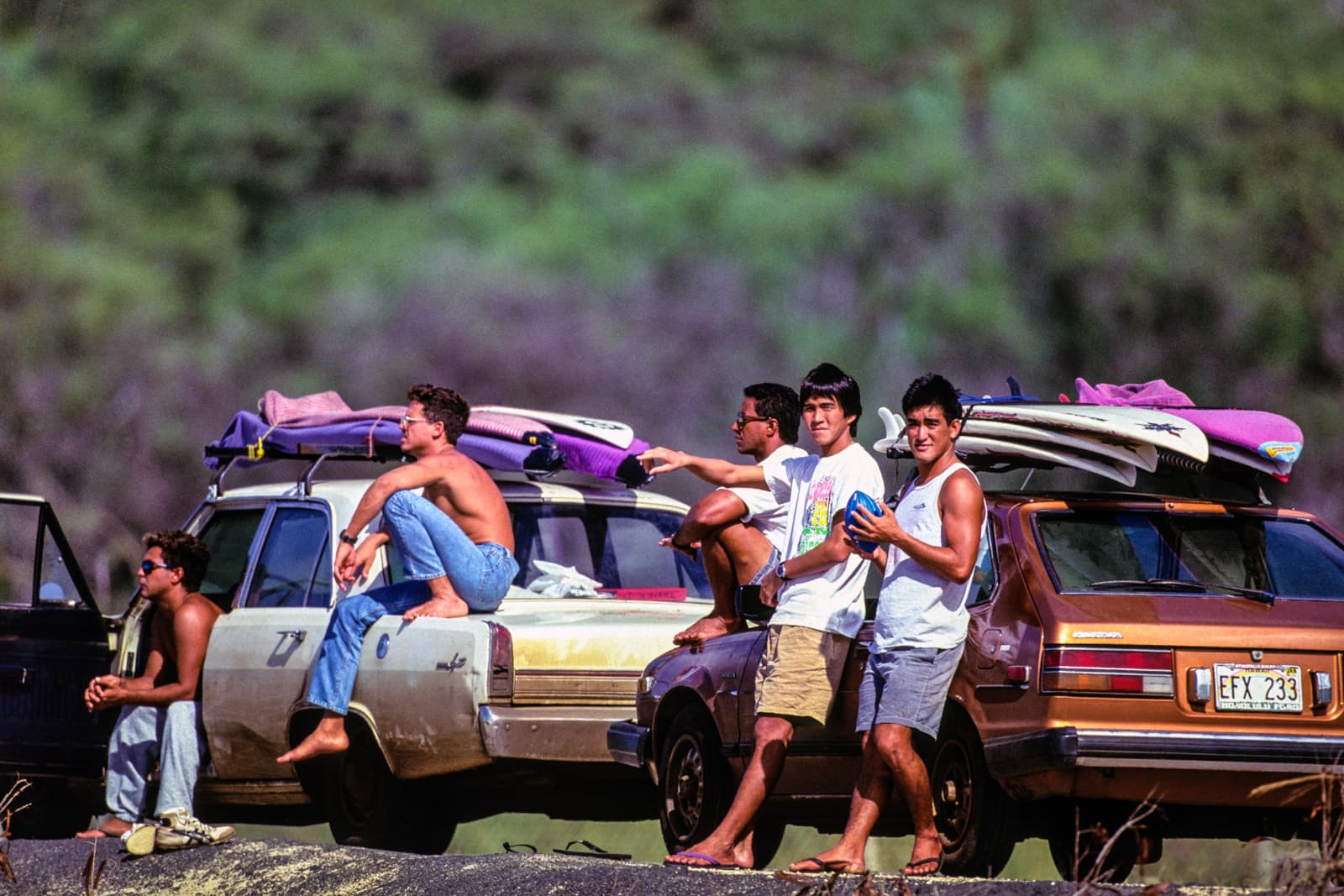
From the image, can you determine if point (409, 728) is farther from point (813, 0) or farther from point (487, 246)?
point (813, 0)

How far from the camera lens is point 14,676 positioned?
10.8 metres

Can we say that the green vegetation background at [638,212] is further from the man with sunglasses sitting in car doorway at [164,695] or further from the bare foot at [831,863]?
the bare foot at [831,863]

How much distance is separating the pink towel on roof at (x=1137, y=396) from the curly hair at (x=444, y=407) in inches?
112

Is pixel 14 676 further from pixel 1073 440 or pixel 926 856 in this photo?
pixel 1073 440

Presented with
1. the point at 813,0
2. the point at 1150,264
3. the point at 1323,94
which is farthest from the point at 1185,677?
the point at 813,0

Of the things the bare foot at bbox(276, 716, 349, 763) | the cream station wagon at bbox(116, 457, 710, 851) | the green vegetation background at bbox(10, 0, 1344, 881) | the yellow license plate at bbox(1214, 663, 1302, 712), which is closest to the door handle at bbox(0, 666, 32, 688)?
the cream station wagon at bbox(116, 457, 710, 851)

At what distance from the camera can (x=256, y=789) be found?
10.5 m

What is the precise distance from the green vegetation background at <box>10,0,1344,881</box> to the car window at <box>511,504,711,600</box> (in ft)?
61.0

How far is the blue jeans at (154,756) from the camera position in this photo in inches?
395

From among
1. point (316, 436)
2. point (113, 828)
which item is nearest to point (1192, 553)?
point (316, 436)

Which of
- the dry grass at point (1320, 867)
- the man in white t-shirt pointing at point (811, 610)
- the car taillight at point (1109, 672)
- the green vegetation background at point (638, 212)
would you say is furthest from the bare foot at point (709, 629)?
the green vegetation background at point (638, 212)

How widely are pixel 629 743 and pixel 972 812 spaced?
1.74 m

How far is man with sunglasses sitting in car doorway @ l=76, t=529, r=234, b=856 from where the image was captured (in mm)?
10102

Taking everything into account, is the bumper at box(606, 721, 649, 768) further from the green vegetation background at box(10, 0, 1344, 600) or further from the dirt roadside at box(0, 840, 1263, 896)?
the green vegetation background at box(10, 0, 1344, 600)
